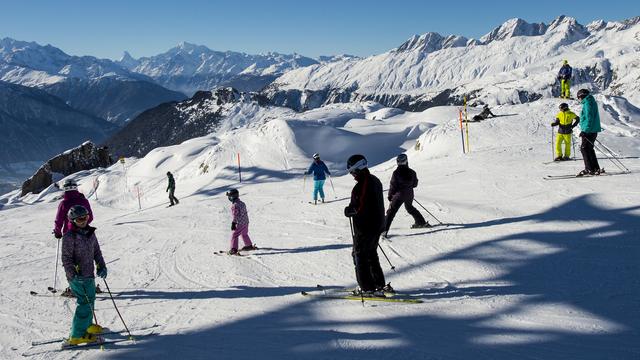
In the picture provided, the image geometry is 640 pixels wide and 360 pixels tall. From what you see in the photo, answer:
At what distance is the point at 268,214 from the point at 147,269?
5.71 meters

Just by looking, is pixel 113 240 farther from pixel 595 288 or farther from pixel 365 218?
pixel 595 288

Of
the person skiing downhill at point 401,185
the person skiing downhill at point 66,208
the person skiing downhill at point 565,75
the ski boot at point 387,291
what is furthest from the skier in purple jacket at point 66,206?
the person skiing downhill at point 565,75

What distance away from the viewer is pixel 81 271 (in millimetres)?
6270

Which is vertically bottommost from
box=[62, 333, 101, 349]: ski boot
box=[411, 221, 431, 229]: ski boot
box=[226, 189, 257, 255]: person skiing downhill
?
box=[62, 333, 101, 349]: ski boot

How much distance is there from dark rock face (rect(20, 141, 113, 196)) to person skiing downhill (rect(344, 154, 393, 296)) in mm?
67879

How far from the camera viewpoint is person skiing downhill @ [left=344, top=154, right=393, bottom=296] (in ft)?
21.8

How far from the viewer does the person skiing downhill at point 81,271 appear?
6112 mm

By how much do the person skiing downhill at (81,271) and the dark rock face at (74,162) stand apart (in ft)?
219

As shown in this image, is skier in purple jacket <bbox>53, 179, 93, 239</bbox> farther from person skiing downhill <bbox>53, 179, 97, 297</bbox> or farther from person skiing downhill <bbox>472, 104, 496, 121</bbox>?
person skiing downhill <bbox>472, 104, 496, 121</bbox>

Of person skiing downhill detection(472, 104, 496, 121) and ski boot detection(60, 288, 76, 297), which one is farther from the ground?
person skiing downhill detection(472, 104, 496, 121)

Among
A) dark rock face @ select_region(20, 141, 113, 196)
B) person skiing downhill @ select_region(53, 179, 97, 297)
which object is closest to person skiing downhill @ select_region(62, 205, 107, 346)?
person skiing downhill @ select_region(53, 179, 97, 297)

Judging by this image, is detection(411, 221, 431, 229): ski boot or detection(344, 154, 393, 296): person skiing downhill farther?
detection(411, 221, 431, 229): ski boot

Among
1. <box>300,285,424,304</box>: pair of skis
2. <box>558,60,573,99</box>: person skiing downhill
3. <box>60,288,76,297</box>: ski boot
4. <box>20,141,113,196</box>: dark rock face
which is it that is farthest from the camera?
<box>20,141,113,196</box>: dark rock face

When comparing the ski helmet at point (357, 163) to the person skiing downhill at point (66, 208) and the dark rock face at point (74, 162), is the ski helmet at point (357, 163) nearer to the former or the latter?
the person skiing downhill at point (66, 208)
